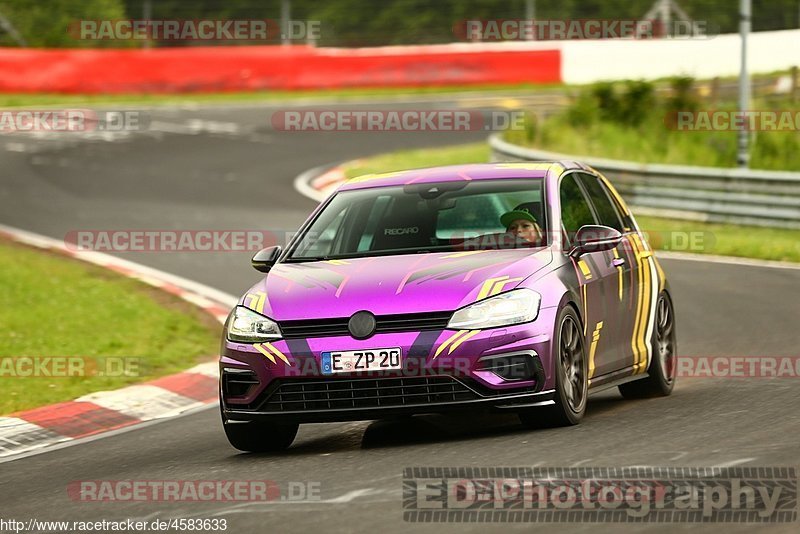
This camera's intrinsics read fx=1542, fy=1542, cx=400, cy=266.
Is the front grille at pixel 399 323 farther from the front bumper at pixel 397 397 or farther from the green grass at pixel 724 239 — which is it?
the green grass at pixel 724 239

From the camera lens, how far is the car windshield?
8797 millimetres

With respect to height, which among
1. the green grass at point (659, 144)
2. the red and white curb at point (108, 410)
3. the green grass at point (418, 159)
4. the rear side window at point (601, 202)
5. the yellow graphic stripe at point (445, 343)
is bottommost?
the red and white curb at point (108, 410)

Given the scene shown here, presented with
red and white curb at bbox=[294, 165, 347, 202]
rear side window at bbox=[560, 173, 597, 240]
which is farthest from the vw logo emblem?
red and white curb at bbox=[294, 165, 347, 202]

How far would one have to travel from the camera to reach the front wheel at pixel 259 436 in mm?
8438

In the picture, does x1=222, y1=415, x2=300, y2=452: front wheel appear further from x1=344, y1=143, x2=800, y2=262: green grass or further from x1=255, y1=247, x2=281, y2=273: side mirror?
x1=344, y1=143, x2=800, y2=262: green grass

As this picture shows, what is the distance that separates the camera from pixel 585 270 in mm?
8797

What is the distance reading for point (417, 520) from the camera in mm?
6047

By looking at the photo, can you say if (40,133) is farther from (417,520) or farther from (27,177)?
(417,520)

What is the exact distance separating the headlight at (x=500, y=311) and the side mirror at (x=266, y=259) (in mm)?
1664

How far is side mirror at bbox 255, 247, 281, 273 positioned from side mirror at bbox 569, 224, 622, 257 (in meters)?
1.77

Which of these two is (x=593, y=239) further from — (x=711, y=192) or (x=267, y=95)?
(x=267, y=95)

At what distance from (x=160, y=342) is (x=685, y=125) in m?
16.6

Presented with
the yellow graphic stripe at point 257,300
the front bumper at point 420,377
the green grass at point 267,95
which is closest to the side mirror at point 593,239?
the front bumper at point 420,377

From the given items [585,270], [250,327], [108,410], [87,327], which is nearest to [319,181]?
[87,327]
